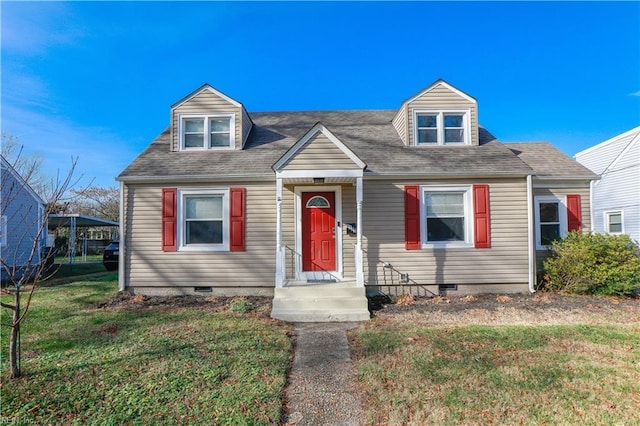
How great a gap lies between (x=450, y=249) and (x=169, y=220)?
707 cm

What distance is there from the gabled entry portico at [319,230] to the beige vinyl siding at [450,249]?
47cm

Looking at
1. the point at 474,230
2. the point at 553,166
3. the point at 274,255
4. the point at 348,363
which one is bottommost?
the point at 348,363

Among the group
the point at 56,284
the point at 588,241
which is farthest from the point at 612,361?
the point at 56,284

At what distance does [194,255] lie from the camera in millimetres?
8281

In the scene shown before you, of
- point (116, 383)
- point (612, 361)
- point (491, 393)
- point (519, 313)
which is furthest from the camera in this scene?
point (519, 313)

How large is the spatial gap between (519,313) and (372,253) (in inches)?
129

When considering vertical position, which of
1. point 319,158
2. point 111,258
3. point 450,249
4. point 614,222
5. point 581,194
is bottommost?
point 111,258

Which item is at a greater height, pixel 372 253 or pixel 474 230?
pixel 474 230

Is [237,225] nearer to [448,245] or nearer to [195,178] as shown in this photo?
[195,178]

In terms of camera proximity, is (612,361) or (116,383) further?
(612,361)

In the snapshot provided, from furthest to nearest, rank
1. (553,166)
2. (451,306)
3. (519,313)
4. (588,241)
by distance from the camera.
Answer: (553,166) → (588,241) → (451,306) → (519,313)

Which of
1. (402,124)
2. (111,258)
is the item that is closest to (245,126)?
(402,124)

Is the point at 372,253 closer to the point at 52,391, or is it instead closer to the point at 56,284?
the point at 52,391

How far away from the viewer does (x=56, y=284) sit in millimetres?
10523
